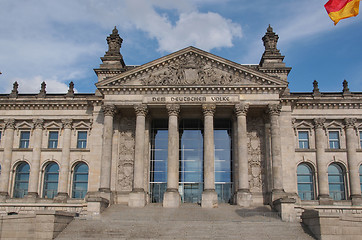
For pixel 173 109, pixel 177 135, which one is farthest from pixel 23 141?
pixel 173 109

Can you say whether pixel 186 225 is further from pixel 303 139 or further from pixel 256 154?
pixel 303 139

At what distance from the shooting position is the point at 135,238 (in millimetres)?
28406

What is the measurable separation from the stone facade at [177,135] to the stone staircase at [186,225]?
278 centimetres

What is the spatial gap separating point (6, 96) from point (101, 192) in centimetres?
1844

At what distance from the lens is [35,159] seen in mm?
46750

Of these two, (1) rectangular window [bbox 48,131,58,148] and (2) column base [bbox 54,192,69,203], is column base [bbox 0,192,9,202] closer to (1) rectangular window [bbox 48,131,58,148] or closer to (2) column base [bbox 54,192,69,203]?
(2) column base [bbox 54,192,69,203]

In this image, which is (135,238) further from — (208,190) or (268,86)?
(268,86)

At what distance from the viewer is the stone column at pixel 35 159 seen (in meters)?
45.9

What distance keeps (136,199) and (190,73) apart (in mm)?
13619

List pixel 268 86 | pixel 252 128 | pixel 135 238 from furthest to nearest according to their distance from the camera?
pixel 252 128 → pixel 268 86 → pixel 135 238

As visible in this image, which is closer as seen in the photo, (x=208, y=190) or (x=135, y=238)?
(x=135, y=238)

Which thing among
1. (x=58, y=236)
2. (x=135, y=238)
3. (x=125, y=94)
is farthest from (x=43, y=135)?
(x=135, y=238)

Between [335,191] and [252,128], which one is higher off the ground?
[252,128]

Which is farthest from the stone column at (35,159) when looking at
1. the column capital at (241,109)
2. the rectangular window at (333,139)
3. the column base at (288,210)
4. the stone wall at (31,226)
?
the rectangular window at (333,139)
